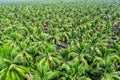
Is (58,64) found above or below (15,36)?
below

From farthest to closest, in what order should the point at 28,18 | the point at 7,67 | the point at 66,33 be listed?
the point at 28,18, the point at 66,33, the point at 7,67

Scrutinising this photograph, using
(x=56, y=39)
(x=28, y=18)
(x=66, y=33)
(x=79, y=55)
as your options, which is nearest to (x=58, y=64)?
(x=79, y=55)

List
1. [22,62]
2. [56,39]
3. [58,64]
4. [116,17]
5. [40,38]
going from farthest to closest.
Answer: [116,17] → [56,39] → [40,38] → [58,64] → [22,62]

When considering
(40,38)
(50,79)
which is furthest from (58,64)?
(40,38)

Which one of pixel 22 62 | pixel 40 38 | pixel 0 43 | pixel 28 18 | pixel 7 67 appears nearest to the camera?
pixel 7 67

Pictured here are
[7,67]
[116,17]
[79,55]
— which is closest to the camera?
[7,67]

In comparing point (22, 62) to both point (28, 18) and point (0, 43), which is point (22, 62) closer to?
point (0, 43)

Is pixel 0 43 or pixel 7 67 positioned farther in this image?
pixel 0 43

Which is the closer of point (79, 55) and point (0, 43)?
point (79, 55)

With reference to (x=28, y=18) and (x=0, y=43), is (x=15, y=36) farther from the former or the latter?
(x=28, y=18)
